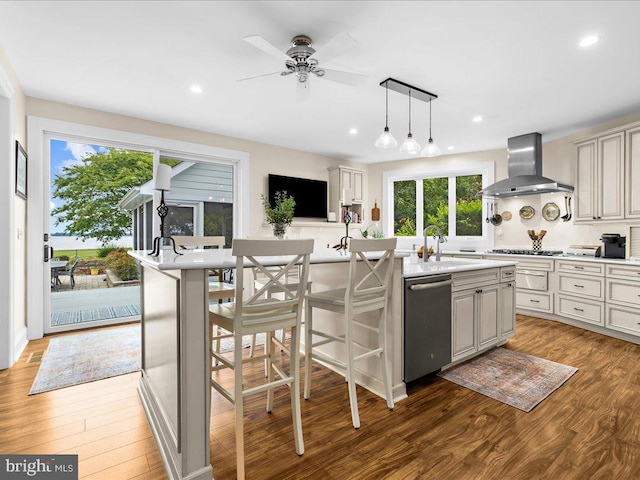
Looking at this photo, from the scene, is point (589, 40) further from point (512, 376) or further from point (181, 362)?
point (181, 362)

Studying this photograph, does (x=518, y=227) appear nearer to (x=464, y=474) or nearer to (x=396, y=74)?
Answer: (x=396, y=74)

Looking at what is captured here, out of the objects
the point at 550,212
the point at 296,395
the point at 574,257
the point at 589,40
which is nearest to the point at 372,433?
the point at 296,395

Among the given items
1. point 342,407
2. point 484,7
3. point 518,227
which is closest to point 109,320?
point 342,407

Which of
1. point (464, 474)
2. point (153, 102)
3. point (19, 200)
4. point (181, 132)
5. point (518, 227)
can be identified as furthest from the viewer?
point (518, 227)

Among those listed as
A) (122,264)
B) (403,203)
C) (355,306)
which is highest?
(403,203)

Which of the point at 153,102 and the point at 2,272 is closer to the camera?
the point at 2,272

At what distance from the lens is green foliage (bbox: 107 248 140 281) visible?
418cm

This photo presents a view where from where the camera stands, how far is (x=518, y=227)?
544 centimetres

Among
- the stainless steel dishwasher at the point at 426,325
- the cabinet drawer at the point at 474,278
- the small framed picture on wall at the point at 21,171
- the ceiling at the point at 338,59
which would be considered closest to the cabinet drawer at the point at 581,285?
the cabinet drawer at the point at 474,278

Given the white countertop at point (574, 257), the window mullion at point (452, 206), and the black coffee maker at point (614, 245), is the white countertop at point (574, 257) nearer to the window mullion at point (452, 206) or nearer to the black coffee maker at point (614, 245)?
the black coffee maker at point (614, 245)

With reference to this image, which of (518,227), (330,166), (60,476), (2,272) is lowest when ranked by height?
(60,476)

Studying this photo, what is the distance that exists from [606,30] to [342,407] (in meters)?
3.22

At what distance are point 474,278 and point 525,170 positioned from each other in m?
2.93

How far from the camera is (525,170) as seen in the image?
192 inches
